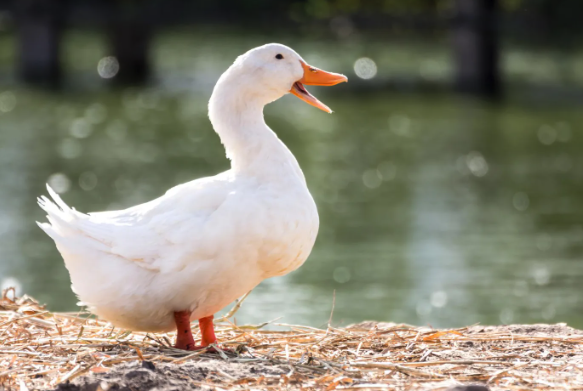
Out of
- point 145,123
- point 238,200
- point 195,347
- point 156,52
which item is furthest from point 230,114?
point 156,52

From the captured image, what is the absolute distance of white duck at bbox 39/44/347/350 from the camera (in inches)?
193

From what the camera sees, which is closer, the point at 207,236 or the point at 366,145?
the point at 207,236

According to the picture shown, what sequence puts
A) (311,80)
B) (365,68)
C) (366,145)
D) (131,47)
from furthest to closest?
(365,68) → (131,47) → (366,145) → (311,80)

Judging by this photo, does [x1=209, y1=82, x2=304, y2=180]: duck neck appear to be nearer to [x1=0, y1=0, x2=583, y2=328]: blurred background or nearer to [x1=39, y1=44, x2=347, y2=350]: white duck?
[x1=39, y1=44, x2=347, y2=350]: white duck

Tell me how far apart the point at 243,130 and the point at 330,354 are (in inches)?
53.5

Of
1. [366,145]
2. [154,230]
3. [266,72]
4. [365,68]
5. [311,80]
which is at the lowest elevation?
[154,230]

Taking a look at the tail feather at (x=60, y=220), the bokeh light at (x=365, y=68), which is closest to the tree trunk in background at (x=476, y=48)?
the bokeh light at (x=365, y=68)

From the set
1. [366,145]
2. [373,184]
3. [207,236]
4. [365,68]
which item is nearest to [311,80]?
[207,236]

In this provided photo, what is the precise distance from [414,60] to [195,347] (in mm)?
27528

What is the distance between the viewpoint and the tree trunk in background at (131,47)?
2716 cm

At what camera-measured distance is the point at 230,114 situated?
5383 mm

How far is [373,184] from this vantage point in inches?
613

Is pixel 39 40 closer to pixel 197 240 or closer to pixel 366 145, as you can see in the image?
pixel 366 145

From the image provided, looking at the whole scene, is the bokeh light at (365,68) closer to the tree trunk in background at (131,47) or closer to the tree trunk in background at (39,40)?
the tree trunk in background at (131,47)
